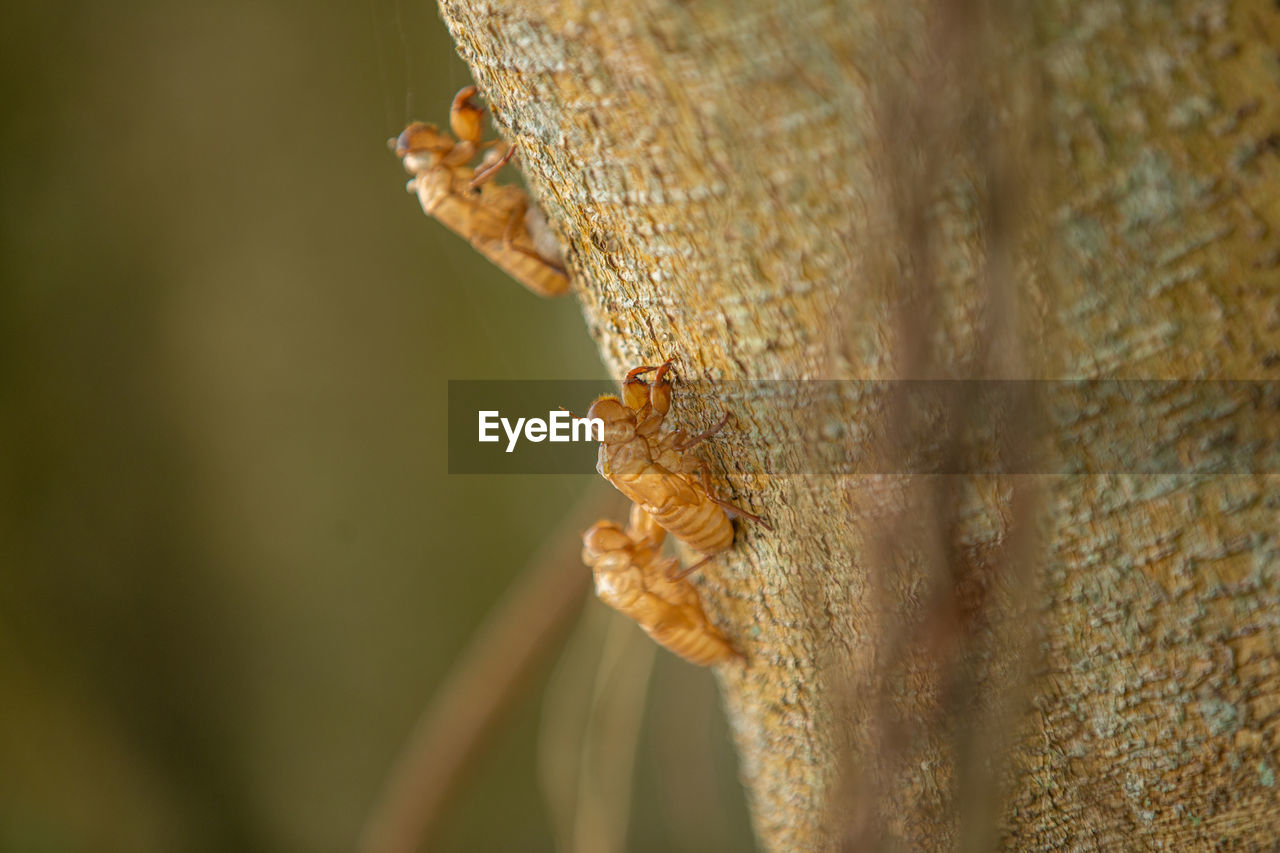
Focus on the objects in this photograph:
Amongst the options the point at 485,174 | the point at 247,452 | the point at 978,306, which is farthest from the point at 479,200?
the point at 247,452

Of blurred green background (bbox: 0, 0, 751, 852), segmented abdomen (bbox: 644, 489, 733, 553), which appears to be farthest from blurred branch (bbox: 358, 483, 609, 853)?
segmented abdomen (bbox: 644, 489, 733, 553)

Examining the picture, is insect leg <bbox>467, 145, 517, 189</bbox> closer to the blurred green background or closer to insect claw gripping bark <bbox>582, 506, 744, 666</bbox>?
insect claw gripping bark <bbox>582, 506, 744, 666</bbox>

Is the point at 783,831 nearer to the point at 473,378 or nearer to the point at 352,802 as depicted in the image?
the point at 473,378

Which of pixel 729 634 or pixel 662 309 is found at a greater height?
pixel 662 309

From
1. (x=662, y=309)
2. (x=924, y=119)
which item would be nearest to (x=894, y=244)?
(x=924, y=119)

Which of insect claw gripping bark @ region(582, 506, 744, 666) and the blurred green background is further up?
the blurred green background
